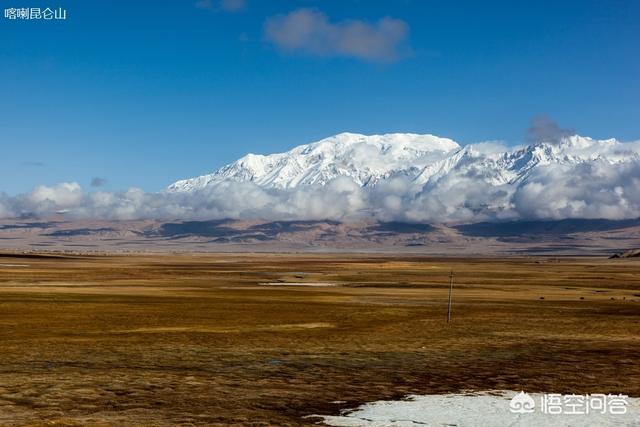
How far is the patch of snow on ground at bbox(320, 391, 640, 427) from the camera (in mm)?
17734

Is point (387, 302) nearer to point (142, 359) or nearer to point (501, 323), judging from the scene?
point (501, 323)

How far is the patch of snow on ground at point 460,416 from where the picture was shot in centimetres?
1773

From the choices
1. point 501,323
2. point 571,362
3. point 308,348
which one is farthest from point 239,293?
point 571,362

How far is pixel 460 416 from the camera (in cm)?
1847

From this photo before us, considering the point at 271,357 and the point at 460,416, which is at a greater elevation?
the point at 460,416

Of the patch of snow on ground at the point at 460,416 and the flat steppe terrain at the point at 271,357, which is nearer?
the patch of snow on ground at the point at 460,416

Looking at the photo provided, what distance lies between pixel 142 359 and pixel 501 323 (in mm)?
23309

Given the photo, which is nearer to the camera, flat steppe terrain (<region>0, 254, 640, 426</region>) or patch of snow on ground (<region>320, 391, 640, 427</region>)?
patch of snow on ground (<region>320, 391, 640, 427</region>)

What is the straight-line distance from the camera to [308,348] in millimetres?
31688

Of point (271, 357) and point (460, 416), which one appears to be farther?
point (271, 357)

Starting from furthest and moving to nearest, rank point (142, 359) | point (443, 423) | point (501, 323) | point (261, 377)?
1. point (501, 323)
2. point (142, 359)
3. point (261, 377)
4. point (443, 423)

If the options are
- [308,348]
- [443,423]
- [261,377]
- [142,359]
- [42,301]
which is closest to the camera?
[443,423]

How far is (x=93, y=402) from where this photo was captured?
65.0ft

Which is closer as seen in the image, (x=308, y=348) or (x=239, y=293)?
(x=308, y=348)
